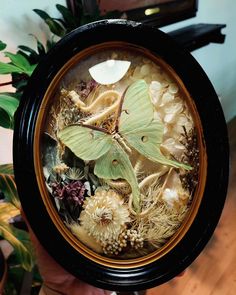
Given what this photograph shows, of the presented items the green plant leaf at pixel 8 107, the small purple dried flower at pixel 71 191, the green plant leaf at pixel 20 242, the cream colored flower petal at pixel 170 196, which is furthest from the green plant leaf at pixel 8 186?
the cream colored flower petal at pixel 170 196

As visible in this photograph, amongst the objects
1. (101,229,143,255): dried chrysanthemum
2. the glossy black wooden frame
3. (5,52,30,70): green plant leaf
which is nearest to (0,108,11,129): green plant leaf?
(5,52,30,70): green plant leaf

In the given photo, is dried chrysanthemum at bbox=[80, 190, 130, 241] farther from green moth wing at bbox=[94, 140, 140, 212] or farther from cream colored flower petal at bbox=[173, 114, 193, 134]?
cream colored flower petal at bbox=[173, 114, 193, 134]

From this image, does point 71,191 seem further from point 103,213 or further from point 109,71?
point 109,71

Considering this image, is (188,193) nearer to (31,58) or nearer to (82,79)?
(82,79)

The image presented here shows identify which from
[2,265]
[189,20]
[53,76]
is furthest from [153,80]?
[189,20]

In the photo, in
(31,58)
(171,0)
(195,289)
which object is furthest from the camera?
(171,0)

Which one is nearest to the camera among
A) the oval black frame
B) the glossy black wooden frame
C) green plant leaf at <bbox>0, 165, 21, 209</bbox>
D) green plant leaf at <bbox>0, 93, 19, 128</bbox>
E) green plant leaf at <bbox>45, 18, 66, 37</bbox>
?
the oval black frame
